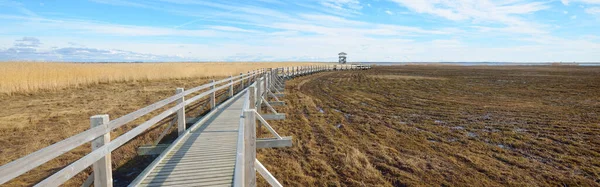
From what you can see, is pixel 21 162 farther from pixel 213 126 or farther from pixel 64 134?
pixel 64 134

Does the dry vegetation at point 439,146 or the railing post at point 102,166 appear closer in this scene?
the railing post at point 102,166

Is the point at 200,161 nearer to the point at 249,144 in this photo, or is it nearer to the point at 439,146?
the point at 249,144

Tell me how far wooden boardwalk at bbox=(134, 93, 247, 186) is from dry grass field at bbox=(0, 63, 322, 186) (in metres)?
0.89

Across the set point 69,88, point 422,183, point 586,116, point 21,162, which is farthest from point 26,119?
point 586,116

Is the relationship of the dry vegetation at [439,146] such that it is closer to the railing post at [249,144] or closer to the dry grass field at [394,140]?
the dry grass field at [394,140]

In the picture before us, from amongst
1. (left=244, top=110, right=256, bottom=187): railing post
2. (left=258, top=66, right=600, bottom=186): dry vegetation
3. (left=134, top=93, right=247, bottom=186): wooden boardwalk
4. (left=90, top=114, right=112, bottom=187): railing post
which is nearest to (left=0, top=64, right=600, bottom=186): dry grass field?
(left=258, top=66, right=600, bottom=186): dry vegetation

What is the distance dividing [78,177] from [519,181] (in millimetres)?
6531

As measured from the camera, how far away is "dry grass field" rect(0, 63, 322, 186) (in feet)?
19.9

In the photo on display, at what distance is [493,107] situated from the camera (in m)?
12.6

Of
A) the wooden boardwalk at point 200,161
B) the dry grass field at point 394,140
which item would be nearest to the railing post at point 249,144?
the wooden boardwalk at point 200,161

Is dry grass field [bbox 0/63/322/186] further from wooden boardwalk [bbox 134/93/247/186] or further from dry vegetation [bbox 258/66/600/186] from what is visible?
dry vegetation [bbox 258/66/600/186]

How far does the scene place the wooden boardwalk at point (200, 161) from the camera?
4227mm

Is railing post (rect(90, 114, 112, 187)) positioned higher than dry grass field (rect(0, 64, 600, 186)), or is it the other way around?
railing post (rect(90, 114, 112, 187))

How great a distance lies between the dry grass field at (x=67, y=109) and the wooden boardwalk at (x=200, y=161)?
0.89 m
